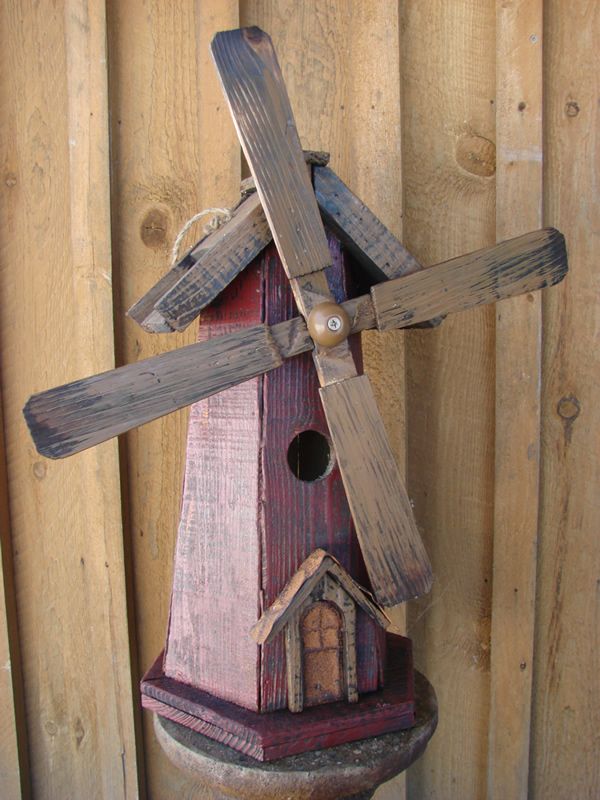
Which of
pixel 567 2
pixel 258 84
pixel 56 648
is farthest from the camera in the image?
pixel 56 648

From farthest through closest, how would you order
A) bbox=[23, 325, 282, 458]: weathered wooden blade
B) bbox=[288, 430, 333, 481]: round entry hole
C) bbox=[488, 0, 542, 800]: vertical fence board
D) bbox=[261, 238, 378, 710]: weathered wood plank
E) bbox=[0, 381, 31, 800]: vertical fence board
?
bbox=[0, 381, 31, 800]: vertical fence board < bbox=[488, 0, 542, 800]: vertical fence board < bbox=[288, 430, 333, 481]: round entry hole < bbox=[261, 238, 378, 710]: weathered wood plank < bbox=[23, 325, 282, 458]: weathered wooden blade

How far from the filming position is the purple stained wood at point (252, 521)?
1027 millimetres

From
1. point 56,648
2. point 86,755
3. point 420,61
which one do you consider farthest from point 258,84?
point 86,755

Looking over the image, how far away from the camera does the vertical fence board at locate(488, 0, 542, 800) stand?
1.47 m

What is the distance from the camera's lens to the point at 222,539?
1.08 meters

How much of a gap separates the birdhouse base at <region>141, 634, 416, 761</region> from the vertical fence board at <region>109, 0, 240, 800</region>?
20.8 inches

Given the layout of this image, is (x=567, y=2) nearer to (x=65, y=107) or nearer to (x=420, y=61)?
(x=420, y=61)

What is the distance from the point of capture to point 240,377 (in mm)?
996

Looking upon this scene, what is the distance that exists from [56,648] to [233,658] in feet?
2.66

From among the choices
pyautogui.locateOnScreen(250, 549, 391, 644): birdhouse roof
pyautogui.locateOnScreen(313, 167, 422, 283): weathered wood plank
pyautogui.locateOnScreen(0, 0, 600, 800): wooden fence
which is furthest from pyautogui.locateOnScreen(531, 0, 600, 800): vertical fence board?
pyautogui.locateOnScreen(250, 549, 391, 644): birdhouse roof

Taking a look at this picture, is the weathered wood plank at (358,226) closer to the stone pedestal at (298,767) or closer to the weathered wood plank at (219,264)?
the weathered wood plank at (219,264)

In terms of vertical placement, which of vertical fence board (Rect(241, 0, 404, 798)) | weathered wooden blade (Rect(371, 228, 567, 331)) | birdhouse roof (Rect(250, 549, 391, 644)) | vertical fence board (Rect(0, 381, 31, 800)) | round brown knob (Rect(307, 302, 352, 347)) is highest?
vertical fence board (Rect(241, 0, 404, 798))

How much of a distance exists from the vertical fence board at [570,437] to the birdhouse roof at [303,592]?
2.42 ft

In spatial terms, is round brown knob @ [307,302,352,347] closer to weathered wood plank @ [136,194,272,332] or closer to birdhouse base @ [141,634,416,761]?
weathered wood plank @ [136,194,272,332]
